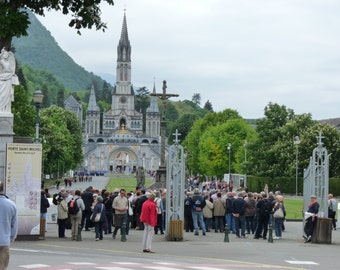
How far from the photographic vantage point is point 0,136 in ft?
82.7

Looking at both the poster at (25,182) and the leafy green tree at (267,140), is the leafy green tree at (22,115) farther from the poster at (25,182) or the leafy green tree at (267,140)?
the poster at (25,182)

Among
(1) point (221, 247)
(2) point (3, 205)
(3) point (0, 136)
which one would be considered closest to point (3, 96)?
(3) point (0, 136)

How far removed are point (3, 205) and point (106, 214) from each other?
55.0 feet

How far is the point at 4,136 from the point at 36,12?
441cm

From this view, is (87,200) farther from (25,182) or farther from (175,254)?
(175,254)

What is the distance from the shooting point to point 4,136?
25266 mm

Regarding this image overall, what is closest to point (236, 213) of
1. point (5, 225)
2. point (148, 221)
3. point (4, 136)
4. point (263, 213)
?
point (263, 213)

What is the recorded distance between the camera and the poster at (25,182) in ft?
81.3

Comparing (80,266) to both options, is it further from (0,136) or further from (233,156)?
(233,156)

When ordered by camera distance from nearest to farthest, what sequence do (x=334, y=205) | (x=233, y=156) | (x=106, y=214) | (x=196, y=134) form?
(x=106, y=214) < (x=334, y=205) < (x=233, y=156) < (x=196, y=134)

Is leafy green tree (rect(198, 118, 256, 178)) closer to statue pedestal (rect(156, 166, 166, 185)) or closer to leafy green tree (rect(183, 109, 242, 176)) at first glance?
leafy green tree (rect(183, 109, 242, 176))

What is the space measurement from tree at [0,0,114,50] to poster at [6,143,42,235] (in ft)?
11.9

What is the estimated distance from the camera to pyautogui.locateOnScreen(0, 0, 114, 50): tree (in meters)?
24.9

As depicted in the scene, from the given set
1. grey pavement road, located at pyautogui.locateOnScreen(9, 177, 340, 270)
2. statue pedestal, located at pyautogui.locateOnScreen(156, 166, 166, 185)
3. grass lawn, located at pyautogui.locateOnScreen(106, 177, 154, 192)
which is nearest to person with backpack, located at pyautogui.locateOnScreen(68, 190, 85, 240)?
grey pavement road, located at pyautogui.locateOnScreen(9, 177, 340, 270)
